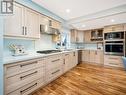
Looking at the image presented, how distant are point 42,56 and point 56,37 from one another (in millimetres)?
1602

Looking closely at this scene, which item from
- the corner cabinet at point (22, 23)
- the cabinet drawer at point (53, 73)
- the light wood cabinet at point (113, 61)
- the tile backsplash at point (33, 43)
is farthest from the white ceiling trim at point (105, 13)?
the cabinet drawer at point (53, 73)

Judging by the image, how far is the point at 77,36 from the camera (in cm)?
555

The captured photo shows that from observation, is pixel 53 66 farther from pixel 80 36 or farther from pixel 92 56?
pixel 80 36

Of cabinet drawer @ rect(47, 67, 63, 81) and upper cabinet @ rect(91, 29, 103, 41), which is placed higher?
upper cabinet @ rect(91, 29, 103, 41)

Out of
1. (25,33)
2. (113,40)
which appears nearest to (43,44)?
(25,33)

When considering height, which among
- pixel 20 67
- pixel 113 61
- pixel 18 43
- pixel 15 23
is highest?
pixel 15 23

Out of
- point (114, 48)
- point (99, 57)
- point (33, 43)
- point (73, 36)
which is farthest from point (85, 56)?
point (33, 43)

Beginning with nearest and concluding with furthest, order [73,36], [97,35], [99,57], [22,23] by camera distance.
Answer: [22,23]
[99,57]
[97,35]
[73,36]

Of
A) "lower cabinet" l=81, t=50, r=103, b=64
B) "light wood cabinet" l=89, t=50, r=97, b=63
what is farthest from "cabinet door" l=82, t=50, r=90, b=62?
"light wood cabinet" l=89, t=50, r=97, b=63

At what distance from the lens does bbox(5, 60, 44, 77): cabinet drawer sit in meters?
1.48

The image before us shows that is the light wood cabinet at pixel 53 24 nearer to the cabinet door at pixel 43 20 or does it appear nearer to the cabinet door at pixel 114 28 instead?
the cabinet door at pixel 43 20

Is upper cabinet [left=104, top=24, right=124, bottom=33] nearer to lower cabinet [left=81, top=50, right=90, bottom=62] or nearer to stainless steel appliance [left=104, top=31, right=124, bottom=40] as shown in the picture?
stainless steel appliance [left=104, top=31, right=124, bottom=40]

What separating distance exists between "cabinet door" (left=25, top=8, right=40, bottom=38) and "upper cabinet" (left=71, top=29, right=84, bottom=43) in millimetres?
3153

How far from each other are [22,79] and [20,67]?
10.1 inches
